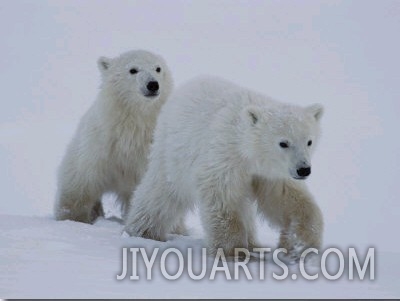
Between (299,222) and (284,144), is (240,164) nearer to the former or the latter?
(284,144)

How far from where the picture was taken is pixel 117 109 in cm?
930

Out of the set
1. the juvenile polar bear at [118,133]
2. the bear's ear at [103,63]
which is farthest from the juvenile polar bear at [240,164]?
the bear's ear at [103,63]

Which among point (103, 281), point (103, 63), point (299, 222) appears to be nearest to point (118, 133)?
point (103, 63)

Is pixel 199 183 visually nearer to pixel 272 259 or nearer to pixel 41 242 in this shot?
pixel 272 259

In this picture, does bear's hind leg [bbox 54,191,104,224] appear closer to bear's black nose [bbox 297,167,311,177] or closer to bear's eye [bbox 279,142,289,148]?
bear's eye [bbox 279,142,289,148]

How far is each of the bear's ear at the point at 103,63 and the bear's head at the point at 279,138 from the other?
11.2 ft

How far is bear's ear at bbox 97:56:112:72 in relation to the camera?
31.4 ft

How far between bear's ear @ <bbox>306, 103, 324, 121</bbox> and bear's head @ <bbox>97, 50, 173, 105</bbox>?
2.70 meters

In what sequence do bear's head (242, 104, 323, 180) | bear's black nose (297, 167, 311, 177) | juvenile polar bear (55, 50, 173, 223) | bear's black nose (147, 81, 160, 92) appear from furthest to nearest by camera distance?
juvenile polar bear (55, 50, 173, 223), bear's black nose (147, 81, 160, 92), bear's head (242, 104, 323, 180), bear's black nose (297, 167, 311, 177)

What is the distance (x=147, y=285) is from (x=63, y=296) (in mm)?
633

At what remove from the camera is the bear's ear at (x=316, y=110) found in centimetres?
682

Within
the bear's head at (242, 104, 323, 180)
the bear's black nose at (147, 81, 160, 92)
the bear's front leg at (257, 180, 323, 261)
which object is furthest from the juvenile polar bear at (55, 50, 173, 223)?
the bear's head at (242, 104, 323, 180)

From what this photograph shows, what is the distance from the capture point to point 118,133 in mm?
9211

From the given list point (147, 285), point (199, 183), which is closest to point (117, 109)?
point (199, 183)
